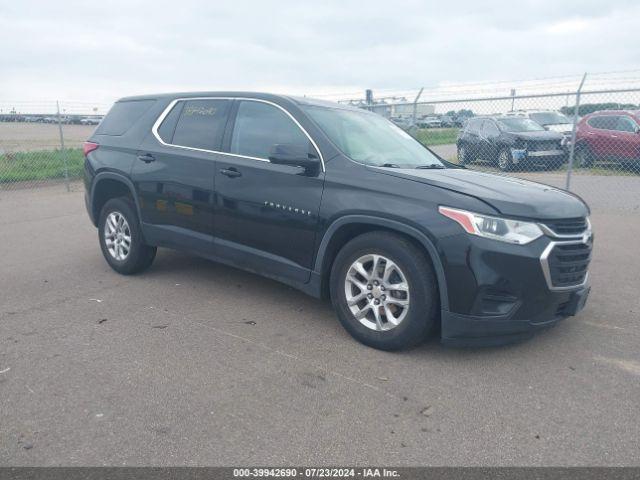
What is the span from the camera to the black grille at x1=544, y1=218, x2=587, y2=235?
369 centimetres

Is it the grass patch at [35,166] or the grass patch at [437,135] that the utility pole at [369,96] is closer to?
the grass patch at [437,135]

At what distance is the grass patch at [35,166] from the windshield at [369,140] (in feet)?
34.0

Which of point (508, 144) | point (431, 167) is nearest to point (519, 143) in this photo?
point (508, 144)

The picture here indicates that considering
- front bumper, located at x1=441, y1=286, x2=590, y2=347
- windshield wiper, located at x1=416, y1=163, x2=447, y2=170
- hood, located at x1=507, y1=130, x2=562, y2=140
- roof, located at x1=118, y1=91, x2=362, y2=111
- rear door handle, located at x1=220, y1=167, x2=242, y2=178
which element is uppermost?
roof, located at x1=118, y1=91, x2=362, y2=111

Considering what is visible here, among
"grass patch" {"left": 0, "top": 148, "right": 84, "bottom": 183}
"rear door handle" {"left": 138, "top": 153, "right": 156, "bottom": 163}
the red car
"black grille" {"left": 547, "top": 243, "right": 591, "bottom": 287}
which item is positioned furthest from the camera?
"grass patch" {"left": 0, "top": 148, "right": 84, "bottom": 183}

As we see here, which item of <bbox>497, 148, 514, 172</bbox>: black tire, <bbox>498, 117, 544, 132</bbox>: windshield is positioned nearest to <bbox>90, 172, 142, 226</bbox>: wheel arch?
<bbox>497, 148, 514, 172</bbox>: black tire

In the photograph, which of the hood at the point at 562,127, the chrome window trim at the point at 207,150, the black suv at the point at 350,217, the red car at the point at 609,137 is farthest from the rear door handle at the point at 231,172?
the hood at the point at 562,127

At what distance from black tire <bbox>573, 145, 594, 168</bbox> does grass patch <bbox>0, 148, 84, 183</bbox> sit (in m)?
11.8

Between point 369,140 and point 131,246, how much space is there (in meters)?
2.58

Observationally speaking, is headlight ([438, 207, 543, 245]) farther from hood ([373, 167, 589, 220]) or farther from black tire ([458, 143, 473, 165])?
black tire ([458, 143, 473, 165])

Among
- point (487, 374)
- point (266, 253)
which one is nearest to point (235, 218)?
point (266, 253)

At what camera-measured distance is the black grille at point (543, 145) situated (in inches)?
478

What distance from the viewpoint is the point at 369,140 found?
15.6ft

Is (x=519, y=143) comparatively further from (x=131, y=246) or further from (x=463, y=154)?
(x=131, y=246)
